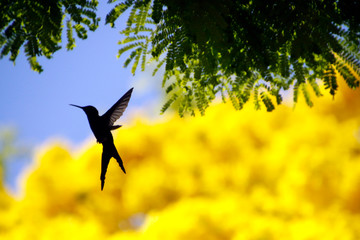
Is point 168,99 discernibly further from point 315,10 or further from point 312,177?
point 312,177

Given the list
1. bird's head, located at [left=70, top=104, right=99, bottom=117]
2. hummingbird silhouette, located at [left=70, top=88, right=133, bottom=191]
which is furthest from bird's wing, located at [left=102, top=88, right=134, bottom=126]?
bird's head, located at [left=70, top=104, right=99, bottom=117]

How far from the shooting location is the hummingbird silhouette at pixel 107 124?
5.81 ft

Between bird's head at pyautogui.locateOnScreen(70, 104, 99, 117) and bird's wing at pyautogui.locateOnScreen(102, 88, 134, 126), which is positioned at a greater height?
bird's wing at pyautogui.locateOnScreen(102, 88, 134, 126)

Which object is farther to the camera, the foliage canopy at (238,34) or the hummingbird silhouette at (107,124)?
the foliage canopy at (238,34)

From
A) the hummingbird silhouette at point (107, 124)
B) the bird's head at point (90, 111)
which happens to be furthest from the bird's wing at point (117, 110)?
the bird's head at point (90, 111)

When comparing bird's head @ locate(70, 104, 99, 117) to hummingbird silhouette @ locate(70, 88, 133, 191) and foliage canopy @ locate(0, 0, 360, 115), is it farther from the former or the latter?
foliage canopy @ locate(0, 0, 360, 115)

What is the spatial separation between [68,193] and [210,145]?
5.19 meters

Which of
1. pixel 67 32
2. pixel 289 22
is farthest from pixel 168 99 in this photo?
pixel 289 22

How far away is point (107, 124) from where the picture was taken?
199 centimetres

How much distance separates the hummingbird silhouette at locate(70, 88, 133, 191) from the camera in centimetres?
177

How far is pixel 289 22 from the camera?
238 cm

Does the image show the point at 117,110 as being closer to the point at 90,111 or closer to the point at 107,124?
the point at 107,124

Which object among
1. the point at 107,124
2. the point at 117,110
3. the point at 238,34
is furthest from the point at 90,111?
the point at 238,34

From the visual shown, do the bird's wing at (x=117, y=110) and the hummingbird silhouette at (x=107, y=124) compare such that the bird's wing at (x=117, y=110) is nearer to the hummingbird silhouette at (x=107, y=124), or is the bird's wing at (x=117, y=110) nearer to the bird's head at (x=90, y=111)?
the hummingbird silhouette at (x=107, y=124)
